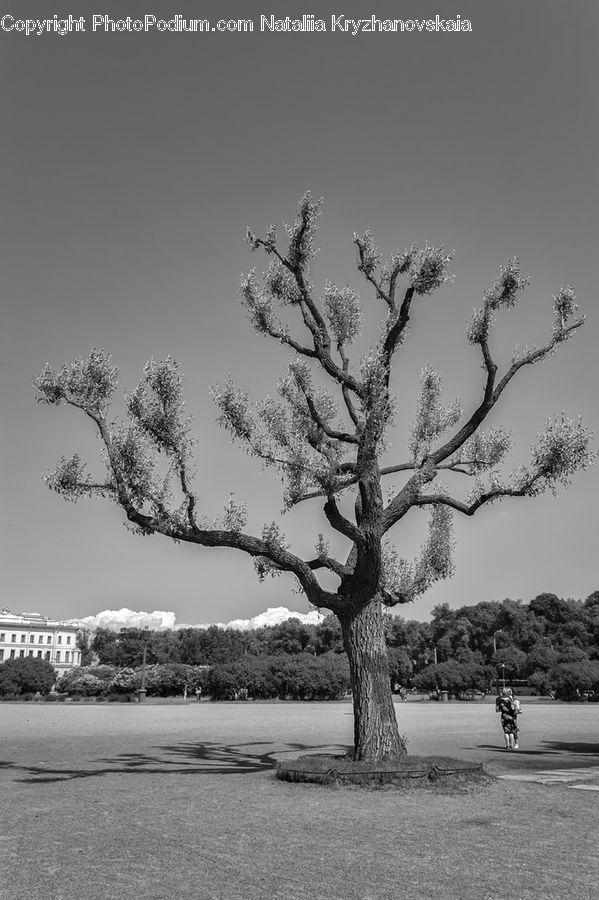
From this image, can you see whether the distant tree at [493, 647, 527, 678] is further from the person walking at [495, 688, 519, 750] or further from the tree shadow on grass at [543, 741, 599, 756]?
the person walking at [495, 688, 519, 750]

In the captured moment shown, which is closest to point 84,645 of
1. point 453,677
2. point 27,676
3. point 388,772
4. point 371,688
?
point 27,676

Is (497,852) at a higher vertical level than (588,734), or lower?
higher

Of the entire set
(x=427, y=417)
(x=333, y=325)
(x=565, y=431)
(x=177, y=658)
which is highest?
(x=333, y=325)

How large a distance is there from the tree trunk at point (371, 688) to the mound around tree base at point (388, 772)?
0.33 meters

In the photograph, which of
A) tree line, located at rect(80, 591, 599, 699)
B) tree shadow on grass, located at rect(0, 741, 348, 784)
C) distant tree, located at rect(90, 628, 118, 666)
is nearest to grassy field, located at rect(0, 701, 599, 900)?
tree shadow on grass, located at rect(0, 741, 348, 784)

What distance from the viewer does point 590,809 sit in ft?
36.5

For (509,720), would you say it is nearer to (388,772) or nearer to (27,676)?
(388,772)

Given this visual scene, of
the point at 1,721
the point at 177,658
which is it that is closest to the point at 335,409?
the point at 1,721

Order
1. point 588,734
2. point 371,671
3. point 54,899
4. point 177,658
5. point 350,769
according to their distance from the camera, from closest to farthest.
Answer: point 54,899
point 350,769
point 371,671
point 588,734
point 177,658

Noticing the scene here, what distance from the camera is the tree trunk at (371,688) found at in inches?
567

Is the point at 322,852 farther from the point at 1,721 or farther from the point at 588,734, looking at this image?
the point at 1,721

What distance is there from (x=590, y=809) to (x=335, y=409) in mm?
10124

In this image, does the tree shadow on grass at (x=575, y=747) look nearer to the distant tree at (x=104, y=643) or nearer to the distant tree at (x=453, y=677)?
the distant tree at (x=453, y=677)

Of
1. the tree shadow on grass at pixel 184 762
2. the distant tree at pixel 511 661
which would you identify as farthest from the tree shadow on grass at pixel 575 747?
the distant tree at pixel 511 661
